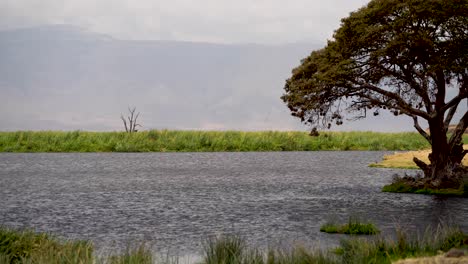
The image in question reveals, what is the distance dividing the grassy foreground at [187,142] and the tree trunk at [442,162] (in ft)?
140

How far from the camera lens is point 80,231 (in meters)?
19.9

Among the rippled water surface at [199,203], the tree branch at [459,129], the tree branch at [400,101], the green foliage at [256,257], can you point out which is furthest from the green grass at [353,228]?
the tree branch at [459,129]

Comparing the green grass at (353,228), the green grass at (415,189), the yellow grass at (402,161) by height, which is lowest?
the green grass at (353,228)

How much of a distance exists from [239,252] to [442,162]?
20.2 m

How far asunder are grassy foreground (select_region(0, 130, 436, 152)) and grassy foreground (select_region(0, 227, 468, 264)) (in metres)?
56.5

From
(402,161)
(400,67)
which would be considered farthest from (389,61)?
(402,161)

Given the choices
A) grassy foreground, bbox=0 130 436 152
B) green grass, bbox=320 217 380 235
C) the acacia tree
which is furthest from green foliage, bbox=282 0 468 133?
grassy foreground, bbox=0 130 436 152

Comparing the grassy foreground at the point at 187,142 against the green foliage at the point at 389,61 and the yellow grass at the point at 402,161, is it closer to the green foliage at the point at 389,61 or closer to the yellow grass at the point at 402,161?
the yellow grass at the point at 402,161

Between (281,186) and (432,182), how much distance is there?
8.14 m

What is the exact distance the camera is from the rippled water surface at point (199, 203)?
1962 centimetres

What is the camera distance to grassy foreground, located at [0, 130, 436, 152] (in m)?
71.1

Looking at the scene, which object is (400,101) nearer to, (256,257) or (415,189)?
(415,189)

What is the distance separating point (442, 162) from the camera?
3055 centimetres

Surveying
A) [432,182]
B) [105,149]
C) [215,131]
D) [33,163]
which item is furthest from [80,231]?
[215,131]
